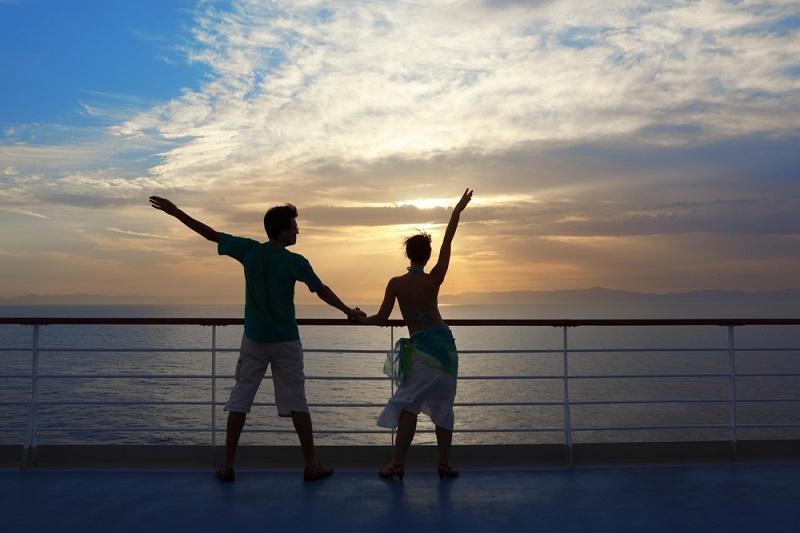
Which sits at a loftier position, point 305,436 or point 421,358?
point 421,358

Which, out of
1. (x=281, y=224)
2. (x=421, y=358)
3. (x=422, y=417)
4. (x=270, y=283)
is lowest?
(x=422, y=417)

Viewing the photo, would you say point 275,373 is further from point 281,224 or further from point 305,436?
point 281,224

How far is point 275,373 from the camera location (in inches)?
147

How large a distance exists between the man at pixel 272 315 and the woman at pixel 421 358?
267 mm

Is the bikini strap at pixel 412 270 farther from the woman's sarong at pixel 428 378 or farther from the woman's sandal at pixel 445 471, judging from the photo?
the woman's sandal at pixel 445 471

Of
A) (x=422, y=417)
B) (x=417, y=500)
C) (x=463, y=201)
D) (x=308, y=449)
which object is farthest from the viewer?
(x=422, y=417)

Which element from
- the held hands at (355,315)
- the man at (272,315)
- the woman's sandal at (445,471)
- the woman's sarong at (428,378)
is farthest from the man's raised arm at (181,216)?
the woman's sandal at (445,471)

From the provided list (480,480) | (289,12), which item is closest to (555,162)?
(289,12)

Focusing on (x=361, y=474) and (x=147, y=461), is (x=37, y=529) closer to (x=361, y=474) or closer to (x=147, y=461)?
(x=147, y=461)

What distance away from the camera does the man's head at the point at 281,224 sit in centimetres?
370

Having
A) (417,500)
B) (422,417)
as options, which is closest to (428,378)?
(417,500)

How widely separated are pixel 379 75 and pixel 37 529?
348 inches

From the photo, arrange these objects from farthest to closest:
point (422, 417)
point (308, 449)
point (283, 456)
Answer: point (422, 417) → point (283, 456) → point (308, 449)

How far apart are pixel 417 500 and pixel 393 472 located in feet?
1.27
